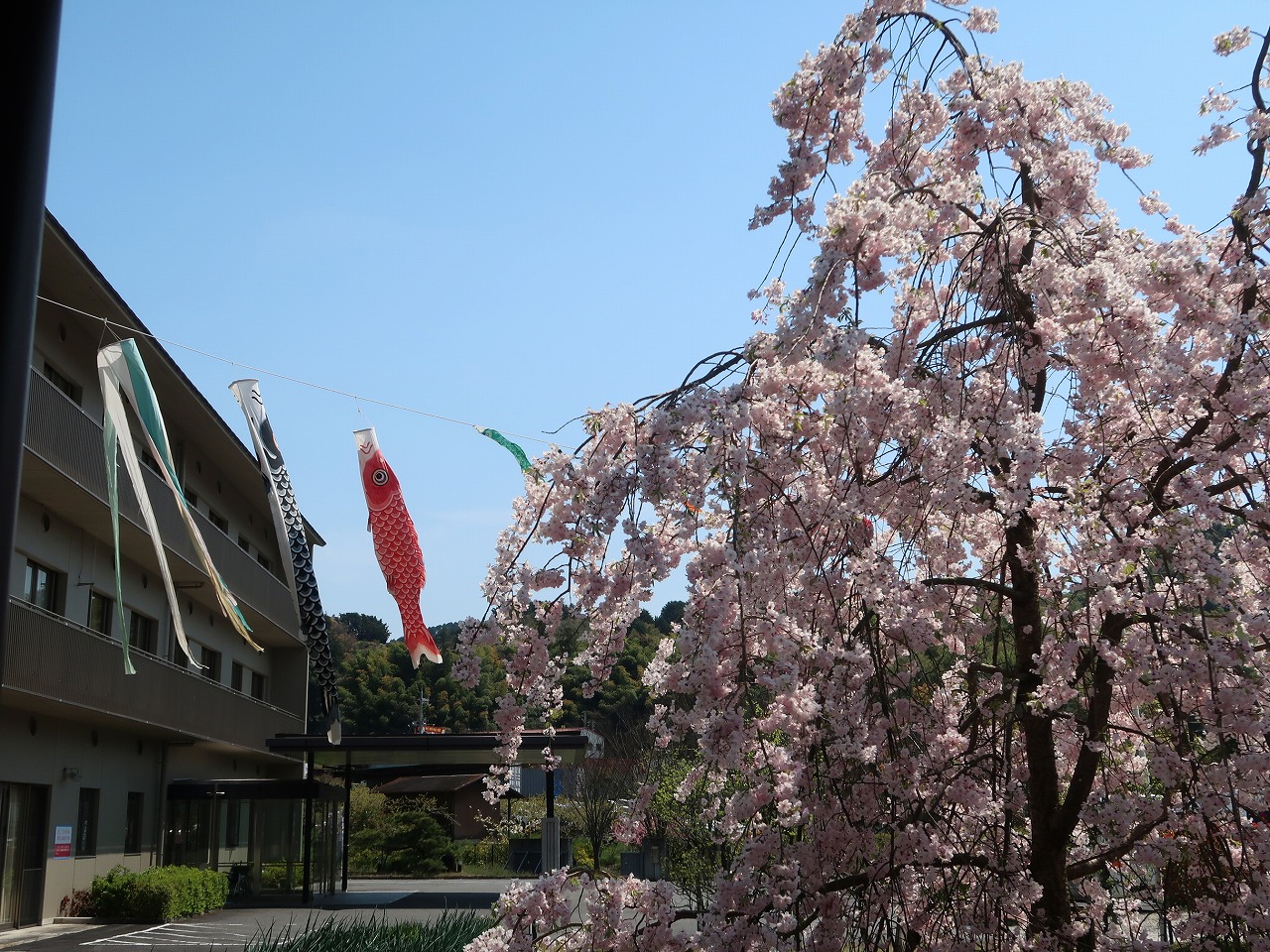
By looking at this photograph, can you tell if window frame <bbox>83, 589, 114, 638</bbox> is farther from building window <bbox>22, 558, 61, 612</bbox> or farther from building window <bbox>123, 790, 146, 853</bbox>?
building window <bbox>123, 790, 146, 853</bbox>

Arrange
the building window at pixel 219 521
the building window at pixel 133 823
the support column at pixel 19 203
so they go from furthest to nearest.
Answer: the building window at pixel 219 521, the building window at pixel 133 823, the support column at pixel 19 203

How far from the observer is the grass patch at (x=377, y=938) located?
326 inches

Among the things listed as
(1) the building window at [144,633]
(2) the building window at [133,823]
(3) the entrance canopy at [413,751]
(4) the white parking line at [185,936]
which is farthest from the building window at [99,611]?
(3) the entrance canopy at [413,751]

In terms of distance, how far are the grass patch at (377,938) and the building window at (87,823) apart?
11.3m

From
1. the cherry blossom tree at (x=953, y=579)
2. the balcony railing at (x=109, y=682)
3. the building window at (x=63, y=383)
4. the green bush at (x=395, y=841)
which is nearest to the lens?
the cherry blossom tree at (x=953, y=579)

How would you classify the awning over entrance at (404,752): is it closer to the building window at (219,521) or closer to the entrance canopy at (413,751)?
the entrance canopy at (413,751)

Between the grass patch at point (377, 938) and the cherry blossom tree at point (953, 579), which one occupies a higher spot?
the cherry blossom tree at point (953, 579)

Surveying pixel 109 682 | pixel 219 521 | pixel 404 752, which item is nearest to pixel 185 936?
pixel 109 682

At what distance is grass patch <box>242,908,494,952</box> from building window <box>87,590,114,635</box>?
35.8 ft

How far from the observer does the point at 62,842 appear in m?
17.8

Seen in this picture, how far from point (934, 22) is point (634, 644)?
950 centimetres

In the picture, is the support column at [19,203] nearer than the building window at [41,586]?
Yes

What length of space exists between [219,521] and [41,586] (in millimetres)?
9424

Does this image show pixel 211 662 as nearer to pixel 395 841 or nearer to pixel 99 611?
pixel 99 611
